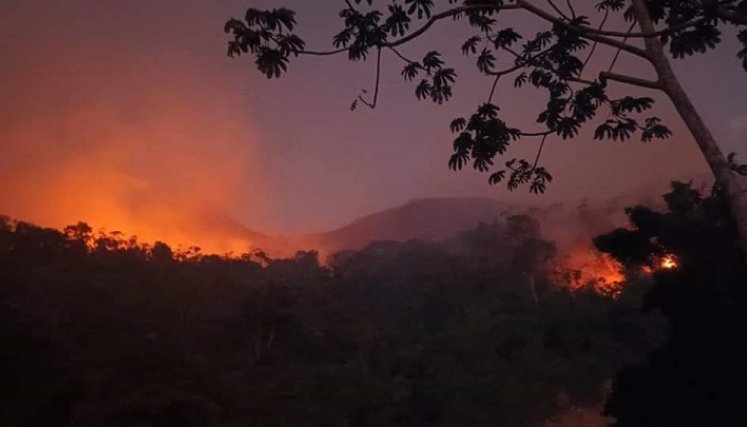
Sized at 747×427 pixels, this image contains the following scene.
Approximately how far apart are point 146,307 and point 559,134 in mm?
28698

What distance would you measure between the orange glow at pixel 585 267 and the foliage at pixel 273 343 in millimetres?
2813

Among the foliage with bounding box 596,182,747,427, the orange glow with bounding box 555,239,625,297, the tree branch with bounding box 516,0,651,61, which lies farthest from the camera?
the orange glow with bounding box 555,239,625,297

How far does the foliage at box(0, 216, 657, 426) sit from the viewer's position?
1931cm

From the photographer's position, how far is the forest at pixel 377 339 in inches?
763

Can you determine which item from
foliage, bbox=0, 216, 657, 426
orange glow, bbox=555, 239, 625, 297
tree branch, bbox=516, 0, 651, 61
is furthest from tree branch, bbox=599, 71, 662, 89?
orange glow, bbox=555, 239, 625, 297

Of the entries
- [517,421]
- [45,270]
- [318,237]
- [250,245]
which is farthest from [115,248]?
[318,237]

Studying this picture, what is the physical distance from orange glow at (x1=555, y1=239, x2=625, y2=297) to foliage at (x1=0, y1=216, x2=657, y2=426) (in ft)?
9.23

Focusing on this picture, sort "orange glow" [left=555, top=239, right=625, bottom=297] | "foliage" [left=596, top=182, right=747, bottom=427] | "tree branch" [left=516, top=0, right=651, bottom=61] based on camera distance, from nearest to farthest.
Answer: "tree branch" [left=516, top=0, right=651, bottom=61]
"foliage" [left=596, top=182, right=747, bottom=427]
"orange glow" [left=555, top=239, right=625, bottom=297]

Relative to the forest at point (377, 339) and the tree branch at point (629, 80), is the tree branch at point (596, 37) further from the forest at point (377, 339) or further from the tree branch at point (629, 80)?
the forest at point (377, 339)

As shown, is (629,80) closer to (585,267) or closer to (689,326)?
(689,326)

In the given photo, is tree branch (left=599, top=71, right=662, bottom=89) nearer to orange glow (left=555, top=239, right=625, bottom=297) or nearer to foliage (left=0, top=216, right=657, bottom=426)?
foliage (left=0, top=216, right=657, bottom=426)

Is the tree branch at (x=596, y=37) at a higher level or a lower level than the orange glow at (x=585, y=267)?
lower

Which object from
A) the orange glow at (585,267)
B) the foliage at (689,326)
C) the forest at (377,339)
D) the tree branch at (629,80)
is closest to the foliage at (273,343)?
the forest at (377,339)

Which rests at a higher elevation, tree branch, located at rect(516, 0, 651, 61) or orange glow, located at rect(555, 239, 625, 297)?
Answer: orange glow, located at rect(555, 239, 625, 297)
